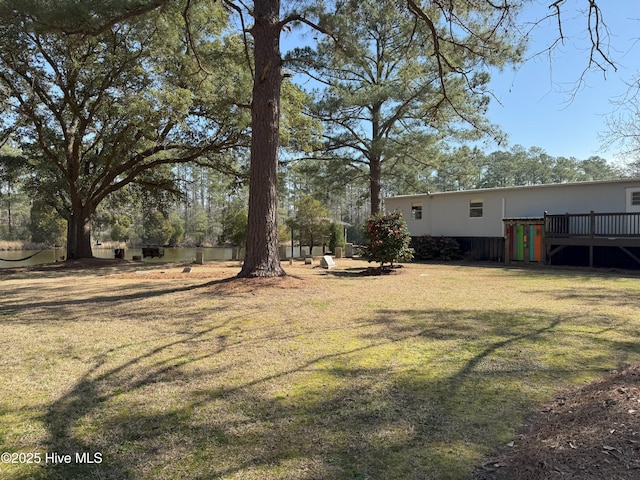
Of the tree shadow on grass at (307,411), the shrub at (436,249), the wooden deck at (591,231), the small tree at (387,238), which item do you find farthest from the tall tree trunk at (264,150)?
the shrub at (436,249)

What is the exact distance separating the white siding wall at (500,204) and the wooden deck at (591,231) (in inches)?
29.2

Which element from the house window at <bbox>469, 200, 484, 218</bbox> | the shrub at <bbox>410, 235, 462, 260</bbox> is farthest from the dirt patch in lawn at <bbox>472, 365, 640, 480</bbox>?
the house window at <bbox>469, 200, 484, 218</bbox>

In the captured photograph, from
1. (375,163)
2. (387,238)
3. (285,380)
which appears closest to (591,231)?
(387,238)

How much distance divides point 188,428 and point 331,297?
514cm

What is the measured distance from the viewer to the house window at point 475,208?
18016 mm

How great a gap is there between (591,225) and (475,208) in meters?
5.20

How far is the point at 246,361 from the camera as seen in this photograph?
4.05m

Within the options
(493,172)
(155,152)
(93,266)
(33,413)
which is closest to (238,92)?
(155,152)

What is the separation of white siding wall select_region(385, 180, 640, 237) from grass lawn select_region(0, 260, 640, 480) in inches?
351

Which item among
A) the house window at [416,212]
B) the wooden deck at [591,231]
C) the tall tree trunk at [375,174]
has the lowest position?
the wooden deck at [591,231]

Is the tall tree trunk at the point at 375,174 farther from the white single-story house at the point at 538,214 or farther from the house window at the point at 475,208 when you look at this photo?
the house window at the point at 475,208

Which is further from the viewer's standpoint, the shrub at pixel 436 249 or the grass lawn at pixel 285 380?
the shrub at pixel 436 249

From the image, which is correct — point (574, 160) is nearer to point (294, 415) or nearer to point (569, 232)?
point (569, 232)

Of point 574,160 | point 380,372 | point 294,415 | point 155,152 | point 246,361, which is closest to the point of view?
point 294,415
